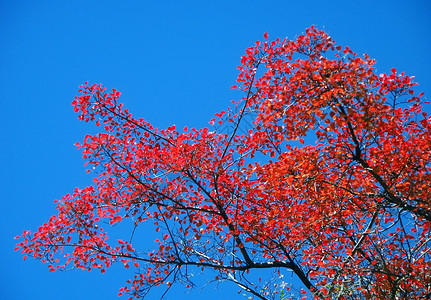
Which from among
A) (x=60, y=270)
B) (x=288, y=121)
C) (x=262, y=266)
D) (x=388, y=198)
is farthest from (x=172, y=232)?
(x=388, y=198)

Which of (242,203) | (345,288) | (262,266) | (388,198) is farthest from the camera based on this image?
(242,203)

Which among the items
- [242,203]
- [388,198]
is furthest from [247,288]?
[388,198]

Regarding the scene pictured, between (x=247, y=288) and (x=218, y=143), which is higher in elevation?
(x=218, y=143)

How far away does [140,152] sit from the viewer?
830 cm

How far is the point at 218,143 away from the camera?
8.57 metres

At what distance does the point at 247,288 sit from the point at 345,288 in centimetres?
296

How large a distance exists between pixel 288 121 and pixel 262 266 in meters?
2.93

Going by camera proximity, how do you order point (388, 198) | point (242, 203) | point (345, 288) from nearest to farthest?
point (345, 288) < point (388, 198) < point (242, 203)

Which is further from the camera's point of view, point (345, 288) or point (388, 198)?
point (388, 198)

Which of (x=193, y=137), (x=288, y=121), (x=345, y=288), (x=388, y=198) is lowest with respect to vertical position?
(x=345, y=288)

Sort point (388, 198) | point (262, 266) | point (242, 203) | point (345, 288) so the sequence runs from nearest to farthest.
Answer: point (345, 288) → point (388, 198) → point (262, 266) → point (242, 203)

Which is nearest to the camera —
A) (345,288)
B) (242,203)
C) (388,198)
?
(345,288)

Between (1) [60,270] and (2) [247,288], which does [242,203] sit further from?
(1) [60,270]

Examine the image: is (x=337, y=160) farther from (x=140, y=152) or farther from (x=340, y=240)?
(x=140, y=152)
